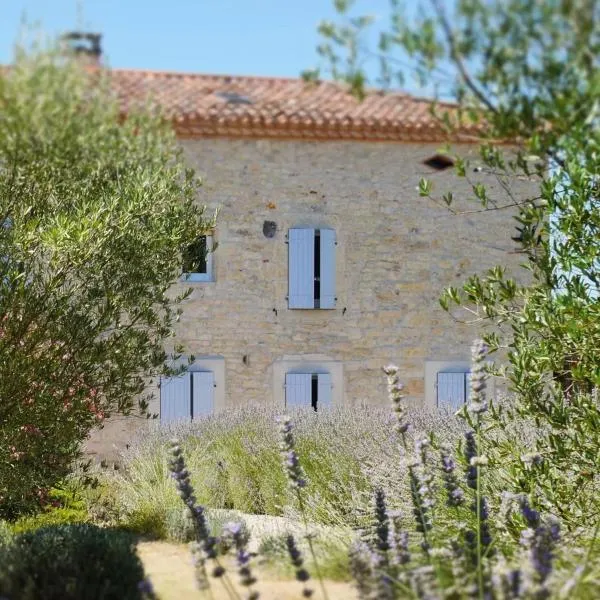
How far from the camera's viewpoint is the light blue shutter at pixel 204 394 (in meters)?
14.5

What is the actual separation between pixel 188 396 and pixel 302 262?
2630 millimetres

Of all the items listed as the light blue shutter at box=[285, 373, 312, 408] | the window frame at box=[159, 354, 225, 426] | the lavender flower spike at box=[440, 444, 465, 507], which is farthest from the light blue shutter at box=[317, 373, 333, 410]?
A: the lavender flower spike at box=[440, 444, 465, 507]

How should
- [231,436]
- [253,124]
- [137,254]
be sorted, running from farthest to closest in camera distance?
[253,124], [231,436], [137,254]

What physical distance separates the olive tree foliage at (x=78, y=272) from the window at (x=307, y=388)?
22.5 ft

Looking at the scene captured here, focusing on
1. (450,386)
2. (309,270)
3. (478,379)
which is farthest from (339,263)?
(478,379)

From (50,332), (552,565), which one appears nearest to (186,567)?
(50,332)

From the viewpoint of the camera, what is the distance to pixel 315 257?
14.9m

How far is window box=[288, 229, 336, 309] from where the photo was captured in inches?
581

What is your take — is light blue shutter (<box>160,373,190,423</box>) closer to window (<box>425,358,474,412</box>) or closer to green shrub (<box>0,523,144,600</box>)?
window (<box>425,358,474,412</box>)

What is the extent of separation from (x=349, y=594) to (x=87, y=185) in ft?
Answer: 10.7

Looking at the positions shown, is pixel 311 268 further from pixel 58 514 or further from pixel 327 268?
pixel 58 514

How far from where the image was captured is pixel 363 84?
4.68 metres

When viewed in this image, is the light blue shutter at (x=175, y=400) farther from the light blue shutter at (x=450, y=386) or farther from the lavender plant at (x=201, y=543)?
the lavender plant at (x=201, y=543)

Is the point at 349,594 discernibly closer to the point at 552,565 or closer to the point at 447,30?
the point at 552,565
